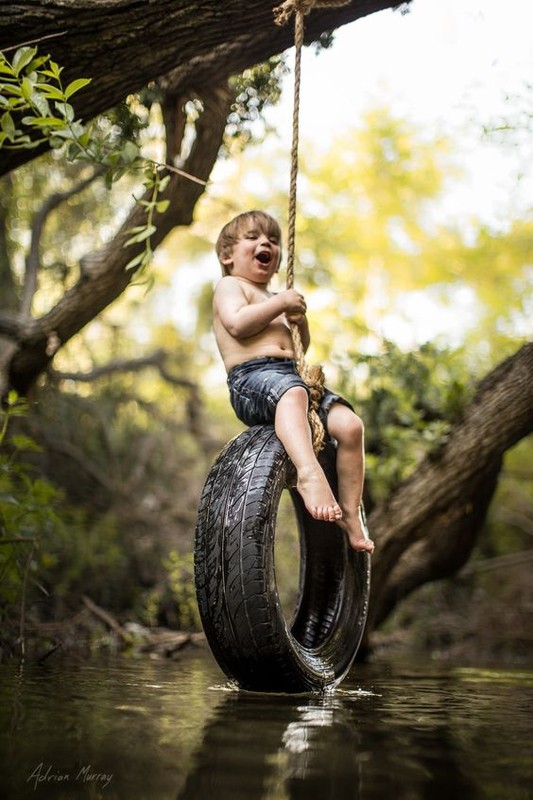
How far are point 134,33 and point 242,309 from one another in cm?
122

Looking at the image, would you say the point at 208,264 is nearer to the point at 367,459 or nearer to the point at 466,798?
the point at 367,459

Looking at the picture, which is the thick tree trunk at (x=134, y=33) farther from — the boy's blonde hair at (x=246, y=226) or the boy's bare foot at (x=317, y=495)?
the boy's bare foot at (x=317, y=495)

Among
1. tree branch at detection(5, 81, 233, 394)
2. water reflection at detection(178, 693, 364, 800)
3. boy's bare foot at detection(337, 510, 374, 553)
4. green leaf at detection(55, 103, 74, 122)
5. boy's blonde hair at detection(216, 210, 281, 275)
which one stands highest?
tree branch at detection(5, 81, 233, 394)

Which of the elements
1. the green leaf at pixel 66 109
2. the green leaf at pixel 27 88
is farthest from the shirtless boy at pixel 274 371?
the green leaf at pixel 27 88

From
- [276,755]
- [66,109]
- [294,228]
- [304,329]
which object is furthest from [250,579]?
[66,109]

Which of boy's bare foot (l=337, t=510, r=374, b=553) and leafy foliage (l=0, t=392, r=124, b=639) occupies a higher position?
leafy foliage (l=0, t=392, r=124, b=639)

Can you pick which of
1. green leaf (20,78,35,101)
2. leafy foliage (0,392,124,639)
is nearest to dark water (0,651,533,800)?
leafy foliage (0,392,124,639)

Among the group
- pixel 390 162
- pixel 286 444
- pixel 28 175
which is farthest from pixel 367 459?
pixel 390 162

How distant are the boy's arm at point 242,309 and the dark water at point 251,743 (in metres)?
1.35

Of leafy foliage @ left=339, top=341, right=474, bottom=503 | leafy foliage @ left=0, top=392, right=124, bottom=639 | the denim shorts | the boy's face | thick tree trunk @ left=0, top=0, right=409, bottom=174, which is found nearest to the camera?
the denim shorts

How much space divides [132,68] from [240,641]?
7.82 feet

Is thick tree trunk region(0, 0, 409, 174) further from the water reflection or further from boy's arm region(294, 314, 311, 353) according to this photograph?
the water reflection

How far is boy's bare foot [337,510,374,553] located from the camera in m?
3.17

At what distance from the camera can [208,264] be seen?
12.8 m
